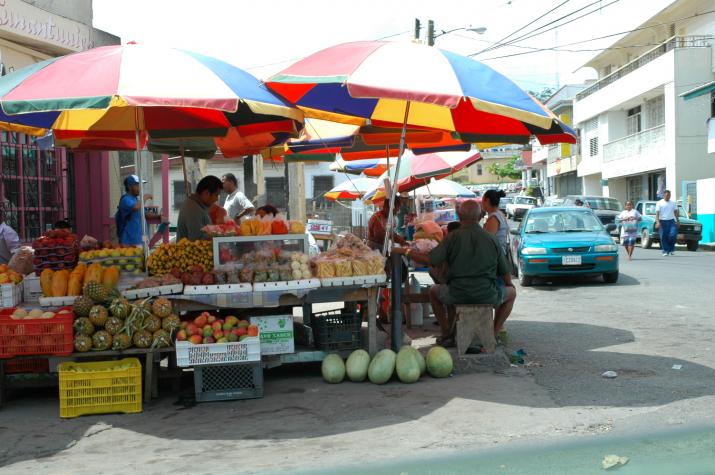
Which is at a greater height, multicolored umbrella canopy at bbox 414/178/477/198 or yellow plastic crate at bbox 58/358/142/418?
multicolored umbrella canopy at bbox 414/178/477/198

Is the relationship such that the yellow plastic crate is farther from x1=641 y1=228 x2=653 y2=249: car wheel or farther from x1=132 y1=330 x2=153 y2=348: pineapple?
x1=641 y1=228 x2=653 y2=249: car wheel

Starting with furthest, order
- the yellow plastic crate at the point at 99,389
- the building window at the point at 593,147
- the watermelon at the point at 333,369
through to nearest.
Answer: the building window at the point at 593,147
the watermelon at the point at 333,369
the yellow plastic crate at the point at 99,389

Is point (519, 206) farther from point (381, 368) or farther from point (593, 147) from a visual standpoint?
point (381, 368)

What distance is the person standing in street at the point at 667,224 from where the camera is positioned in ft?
75.4

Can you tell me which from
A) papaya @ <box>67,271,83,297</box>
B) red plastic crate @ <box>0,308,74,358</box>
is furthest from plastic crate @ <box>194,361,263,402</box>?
papaya @ <box>67,271,83,297</box>

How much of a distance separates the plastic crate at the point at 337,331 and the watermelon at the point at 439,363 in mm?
820

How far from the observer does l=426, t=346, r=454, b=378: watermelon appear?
25.3 feet

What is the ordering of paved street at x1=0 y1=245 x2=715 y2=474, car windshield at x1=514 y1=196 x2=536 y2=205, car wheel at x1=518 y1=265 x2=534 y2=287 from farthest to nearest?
car windshield at x1=514 y1=196 x2=536 y2=205 → car wheel at x1=518 y1=265 x2=534 y2=287 → paved street at x1=0 y1=245 x2=715 y2=474

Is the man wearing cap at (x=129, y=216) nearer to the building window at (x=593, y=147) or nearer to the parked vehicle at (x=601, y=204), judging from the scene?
the parked vehicle at (x=601, y=204)

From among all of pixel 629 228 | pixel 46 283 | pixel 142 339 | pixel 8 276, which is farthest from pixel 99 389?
pixel 629 228

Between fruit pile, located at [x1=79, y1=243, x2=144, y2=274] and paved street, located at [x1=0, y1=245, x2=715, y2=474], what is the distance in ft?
4.55

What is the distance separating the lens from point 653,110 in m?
40.5

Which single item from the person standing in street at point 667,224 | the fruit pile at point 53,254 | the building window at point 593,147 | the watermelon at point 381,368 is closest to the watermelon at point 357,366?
the watermelon at point 381,368

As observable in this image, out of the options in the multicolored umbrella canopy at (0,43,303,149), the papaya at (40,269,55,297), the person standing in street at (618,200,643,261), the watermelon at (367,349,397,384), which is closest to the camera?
the multicolored umbrella canopy at (0,43,303,149)
